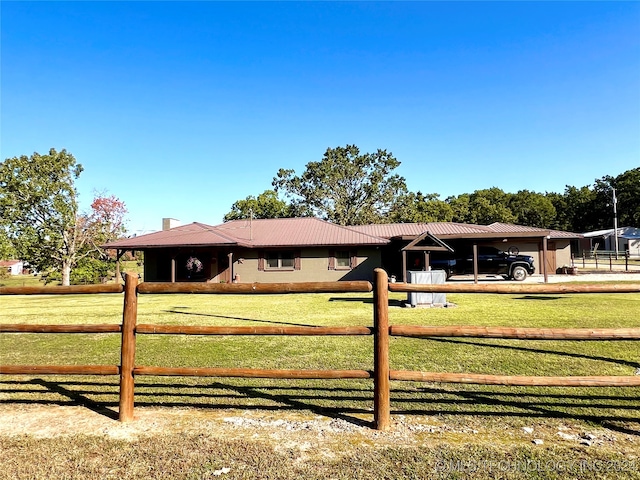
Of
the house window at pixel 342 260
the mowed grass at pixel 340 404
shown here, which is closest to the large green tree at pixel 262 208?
the house window at pixel 342 260

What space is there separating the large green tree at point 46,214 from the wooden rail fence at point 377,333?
26.9 metres

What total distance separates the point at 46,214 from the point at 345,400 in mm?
29401

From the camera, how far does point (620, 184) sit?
192ft

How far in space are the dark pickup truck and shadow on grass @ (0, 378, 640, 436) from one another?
15963 millimetres

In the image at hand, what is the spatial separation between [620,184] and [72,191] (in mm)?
70561

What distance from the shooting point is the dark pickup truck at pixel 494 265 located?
19477 mm

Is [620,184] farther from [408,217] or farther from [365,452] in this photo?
[365,452]

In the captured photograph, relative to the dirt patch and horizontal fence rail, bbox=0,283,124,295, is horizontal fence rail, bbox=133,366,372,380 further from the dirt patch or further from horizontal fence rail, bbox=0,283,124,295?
horizontal fence rail, bbox=0,283,124,295

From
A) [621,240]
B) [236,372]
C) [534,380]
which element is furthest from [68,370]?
[621,240]

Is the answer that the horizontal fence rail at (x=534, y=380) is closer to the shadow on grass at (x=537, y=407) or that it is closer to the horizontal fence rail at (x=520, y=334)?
the horizontal fence rail at (x=520, y=334)

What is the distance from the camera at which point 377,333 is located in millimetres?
3283

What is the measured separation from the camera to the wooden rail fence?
3.20 metres

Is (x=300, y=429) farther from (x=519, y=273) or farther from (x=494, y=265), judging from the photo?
(x=494, y=265)

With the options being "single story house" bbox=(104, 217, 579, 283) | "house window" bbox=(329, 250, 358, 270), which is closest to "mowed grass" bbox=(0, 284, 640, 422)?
"single story house" bbox=(104, 217, 579, 283)
